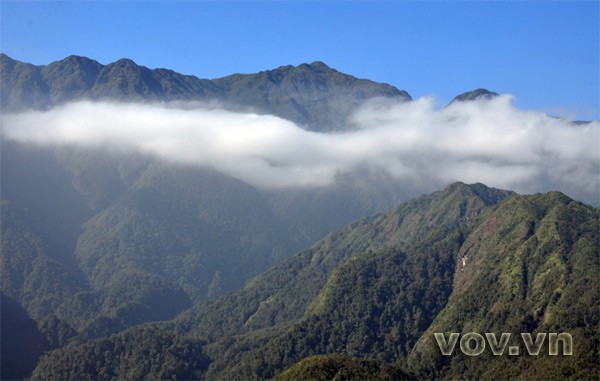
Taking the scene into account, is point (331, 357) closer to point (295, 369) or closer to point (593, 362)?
point (295, 369)

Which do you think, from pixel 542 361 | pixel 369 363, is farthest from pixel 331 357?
pixel 542 361

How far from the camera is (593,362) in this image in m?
188

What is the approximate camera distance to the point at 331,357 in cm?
19375

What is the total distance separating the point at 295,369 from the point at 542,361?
203ft

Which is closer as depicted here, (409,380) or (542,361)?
(409,380)

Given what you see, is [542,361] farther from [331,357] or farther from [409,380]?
[331,357]

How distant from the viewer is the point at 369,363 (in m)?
190

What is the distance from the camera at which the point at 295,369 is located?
190 meters

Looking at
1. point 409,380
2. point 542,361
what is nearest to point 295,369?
point 409,380

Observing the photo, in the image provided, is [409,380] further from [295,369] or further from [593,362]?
[593,362]

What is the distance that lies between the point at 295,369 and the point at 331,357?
9749 mm

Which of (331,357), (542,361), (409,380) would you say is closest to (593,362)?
(542,361)

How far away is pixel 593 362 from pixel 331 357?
61916mm

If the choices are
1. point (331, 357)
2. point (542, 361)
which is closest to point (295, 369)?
point (331, 357)
